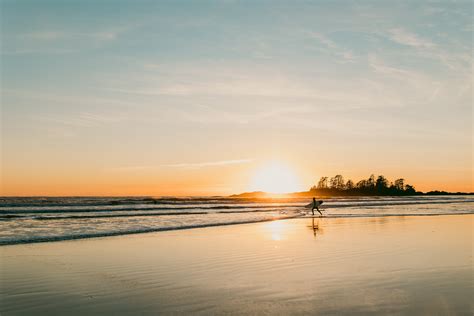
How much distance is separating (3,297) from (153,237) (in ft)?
37.4

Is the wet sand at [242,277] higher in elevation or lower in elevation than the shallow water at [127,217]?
higher

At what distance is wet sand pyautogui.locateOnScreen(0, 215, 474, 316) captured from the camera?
25.0 ft

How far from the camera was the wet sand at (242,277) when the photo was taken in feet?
25.0

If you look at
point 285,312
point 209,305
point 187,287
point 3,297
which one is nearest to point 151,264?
point 187,287

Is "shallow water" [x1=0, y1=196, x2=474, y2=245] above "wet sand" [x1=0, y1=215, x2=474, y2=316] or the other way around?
the other way around

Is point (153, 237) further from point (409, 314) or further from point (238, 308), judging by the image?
point (409, 314)

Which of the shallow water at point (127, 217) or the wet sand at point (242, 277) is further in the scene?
the shallow water at point (127, 217)

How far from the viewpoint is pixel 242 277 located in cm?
1019

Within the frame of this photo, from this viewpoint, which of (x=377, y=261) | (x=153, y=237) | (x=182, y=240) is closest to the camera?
(x=377, y=261)

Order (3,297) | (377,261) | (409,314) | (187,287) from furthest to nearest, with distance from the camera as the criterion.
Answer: (377,261), (187,287), (3,297), (409,314)

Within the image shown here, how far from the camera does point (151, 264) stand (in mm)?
12344

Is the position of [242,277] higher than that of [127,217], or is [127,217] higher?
[242,277]

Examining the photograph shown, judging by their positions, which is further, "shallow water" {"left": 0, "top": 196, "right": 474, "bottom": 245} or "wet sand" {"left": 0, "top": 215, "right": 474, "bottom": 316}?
"shallow water" {"left": 0, "top": 196, "right": 474, "bottom": 245}

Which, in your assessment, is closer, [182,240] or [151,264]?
[151,264]
